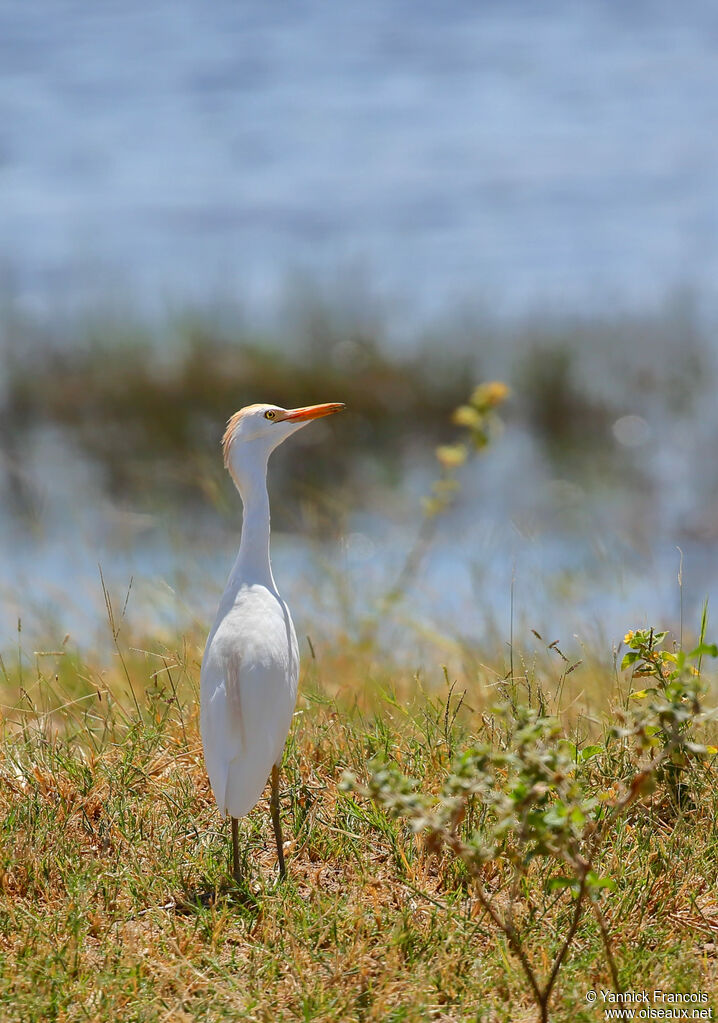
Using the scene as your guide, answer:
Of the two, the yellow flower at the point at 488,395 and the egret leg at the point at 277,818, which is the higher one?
the yellow flower at the point at 488,395

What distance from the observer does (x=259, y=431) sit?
311cm

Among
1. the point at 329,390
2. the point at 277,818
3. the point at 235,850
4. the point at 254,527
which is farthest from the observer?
the point at 329,390

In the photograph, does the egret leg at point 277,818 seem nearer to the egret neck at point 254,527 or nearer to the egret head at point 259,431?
the egret neck at point 254,527

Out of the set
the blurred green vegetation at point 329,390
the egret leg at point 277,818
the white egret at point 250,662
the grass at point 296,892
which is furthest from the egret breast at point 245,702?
the blurred green vegetation at point 329,390

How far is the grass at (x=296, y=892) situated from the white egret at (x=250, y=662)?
0.74 ft

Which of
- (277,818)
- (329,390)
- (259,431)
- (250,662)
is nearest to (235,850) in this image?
(277,818)

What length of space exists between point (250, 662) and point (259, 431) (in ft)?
2.37

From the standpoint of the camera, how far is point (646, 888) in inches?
108

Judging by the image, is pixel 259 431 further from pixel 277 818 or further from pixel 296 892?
pixel 296 892

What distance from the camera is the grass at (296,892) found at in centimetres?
241

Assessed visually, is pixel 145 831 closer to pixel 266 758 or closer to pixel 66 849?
pixel 66 849

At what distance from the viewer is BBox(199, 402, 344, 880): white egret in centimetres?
275

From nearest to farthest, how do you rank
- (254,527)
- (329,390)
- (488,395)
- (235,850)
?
(235,850) < (254,527) < (488,395) < (329,390)

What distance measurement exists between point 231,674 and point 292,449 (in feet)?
25.1
